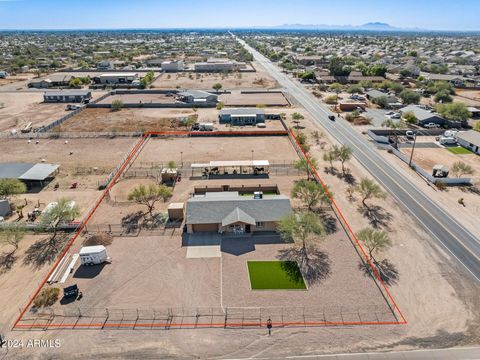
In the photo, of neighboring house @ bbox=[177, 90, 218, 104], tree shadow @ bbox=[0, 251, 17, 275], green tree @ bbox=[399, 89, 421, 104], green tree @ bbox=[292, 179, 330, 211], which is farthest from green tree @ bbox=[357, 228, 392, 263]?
green tree @ bbox=[399, 89, 421, 104]

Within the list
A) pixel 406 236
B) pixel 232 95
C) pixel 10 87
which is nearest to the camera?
pixel 406 236

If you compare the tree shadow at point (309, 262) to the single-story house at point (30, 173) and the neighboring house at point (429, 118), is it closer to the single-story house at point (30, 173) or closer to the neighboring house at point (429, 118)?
the single-story house at point (30, 173)

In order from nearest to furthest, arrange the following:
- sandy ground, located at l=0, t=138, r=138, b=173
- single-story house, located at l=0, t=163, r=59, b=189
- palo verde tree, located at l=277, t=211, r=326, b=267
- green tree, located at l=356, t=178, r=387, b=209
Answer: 1. palo verde tree, located at l=277, t=211, r=326, b=267
2. green tree, located at l=356, t=178, r=387, b=209
3. single-story house, located at l=0, t=163, r=59, b=189
4. sandy ground, located at l=0, t=138, r=138, b=173

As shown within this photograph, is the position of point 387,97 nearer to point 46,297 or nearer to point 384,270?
Answer: point 384,270

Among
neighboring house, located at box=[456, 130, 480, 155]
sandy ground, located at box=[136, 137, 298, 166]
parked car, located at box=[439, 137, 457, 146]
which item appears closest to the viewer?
sandy ground, located at box=[136, 137, 298, 166]

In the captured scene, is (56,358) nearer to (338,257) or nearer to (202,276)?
(202,276)

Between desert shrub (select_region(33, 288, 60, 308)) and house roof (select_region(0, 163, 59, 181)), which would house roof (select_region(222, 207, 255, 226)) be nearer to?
desert shrub (select_region(33, 288, 60, 308))

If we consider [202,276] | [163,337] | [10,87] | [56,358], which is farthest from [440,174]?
[10,87]

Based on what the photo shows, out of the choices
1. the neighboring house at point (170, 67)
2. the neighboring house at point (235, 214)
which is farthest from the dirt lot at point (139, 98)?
the neighboring house at point (235, 214)
